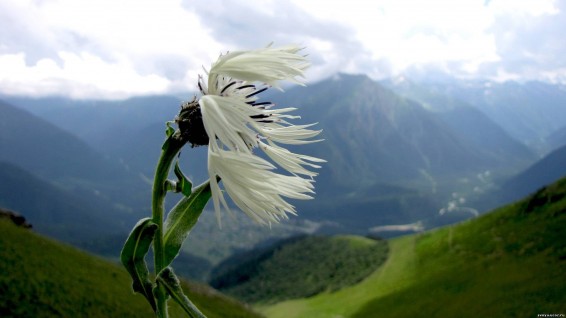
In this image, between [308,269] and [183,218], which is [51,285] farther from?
[308,269]

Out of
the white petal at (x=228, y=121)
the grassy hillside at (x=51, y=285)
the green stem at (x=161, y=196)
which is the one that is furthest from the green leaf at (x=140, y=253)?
the grassy hillside at (x=51, y=285)

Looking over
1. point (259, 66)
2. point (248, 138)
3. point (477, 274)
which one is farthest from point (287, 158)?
point (477, 274)

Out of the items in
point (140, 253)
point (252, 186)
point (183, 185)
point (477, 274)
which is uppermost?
point (477, 274)

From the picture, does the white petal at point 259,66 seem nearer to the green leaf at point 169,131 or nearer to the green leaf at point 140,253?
the green leaf at point 169,131

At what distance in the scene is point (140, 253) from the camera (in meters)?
1.97

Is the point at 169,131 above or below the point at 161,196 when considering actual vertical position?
above

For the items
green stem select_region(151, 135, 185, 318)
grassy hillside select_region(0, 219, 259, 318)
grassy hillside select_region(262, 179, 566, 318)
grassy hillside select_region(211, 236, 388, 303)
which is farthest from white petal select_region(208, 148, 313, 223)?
grassy hillside select_region(211, 236, 388, 303)

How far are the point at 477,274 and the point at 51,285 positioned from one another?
52042 mm

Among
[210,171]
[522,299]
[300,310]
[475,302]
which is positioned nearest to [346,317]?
[300,310]

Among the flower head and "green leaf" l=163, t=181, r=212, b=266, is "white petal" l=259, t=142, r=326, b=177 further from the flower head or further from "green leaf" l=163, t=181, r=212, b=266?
"green leaf" l=163, t=181, r=212, b=266

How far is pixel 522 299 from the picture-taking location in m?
38.9

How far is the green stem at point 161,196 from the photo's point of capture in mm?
1887

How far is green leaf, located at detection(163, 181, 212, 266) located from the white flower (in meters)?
0.35

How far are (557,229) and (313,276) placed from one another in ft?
324
